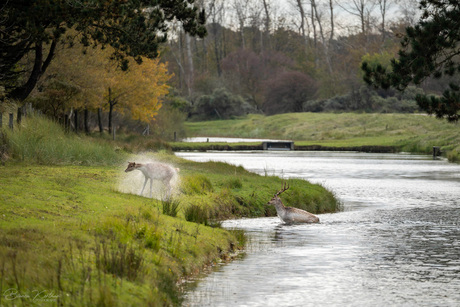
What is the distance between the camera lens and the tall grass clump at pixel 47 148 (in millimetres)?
25859

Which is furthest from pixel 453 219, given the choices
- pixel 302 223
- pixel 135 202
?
pixel 135 202

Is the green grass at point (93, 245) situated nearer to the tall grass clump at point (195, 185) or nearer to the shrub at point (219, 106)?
the tall grass clump at point (195, 185)

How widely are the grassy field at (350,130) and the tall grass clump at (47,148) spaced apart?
111 ft

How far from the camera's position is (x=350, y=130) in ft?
288

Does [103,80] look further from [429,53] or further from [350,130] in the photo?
[350,130]

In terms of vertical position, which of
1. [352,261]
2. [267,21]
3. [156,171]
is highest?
[267,21]

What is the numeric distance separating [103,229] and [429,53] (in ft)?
72.8

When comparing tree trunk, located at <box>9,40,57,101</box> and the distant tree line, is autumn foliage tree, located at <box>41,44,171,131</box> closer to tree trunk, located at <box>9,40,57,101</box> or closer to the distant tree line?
tree trunk, located at <box>9,40,57,101</box>

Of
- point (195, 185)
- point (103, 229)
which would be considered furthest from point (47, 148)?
point (103, 229)

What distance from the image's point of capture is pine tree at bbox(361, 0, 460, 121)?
30.9 metres

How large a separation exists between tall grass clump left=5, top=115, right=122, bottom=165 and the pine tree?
11801 millimetres

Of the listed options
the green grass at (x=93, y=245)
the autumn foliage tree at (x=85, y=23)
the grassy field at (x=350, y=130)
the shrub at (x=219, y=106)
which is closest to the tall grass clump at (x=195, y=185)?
the green grass at (x=93, y=245)

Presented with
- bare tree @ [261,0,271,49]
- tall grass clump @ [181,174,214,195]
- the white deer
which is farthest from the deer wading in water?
bare tree @ [261,0,271,49]

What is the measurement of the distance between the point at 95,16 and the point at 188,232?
390 inches
